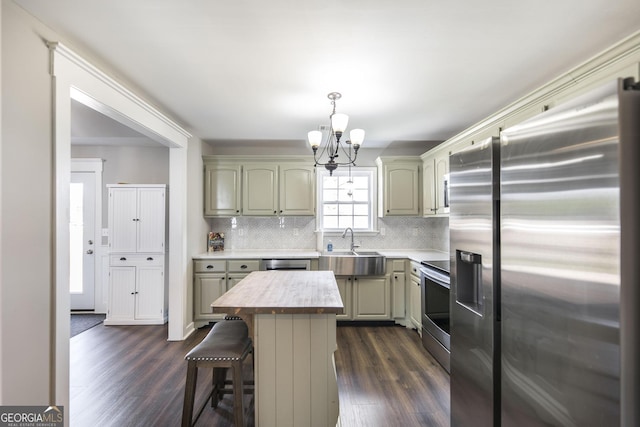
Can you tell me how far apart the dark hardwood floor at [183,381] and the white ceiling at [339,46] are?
8.12 feet

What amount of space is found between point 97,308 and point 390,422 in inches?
170

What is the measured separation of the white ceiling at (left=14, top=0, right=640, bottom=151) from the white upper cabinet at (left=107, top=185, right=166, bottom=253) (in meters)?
1.48

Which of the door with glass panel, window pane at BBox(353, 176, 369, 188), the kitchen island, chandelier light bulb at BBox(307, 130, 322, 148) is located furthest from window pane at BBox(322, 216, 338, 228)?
the door with glass panel

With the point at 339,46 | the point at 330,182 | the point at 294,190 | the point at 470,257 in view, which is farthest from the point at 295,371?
the point at 330,182

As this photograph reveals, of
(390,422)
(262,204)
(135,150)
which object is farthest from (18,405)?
(135,150)

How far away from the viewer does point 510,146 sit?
1.15m

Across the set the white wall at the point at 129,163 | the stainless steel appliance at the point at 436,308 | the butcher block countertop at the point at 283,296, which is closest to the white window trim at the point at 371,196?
the stainless steel appliance at the point at 436,308

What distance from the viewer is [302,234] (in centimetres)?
434

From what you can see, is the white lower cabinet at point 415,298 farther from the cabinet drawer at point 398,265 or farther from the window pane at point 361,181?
the window pane at point 361,181

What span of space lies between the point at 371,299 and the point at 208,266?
6.99 ft

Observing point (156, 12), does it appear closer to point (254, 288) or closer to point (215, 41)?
point (215, 41)

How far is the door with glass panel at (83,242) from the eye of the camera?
4.14 m

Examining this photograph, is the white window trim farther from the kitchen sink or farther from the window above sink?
the kitchen sink

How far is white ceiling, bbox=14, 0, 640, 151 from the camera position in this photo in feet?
4.79
